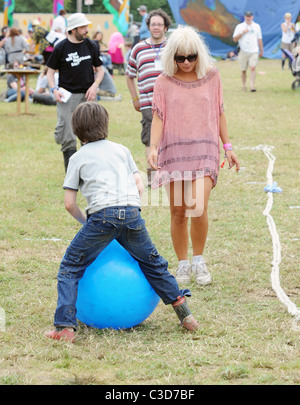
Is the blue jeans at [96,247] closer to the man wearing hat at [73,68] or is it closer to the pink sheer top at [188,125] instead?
the pink sheer top at [188,125]

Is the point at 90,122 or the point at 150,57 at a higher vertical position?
the point at 90,122

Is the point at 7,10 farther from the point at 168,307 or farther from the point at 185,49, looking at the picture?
the point at 168,307

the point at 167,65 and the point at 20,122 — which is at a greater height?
the point at 167,65

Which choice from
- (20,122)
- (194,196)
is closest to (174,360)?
(194,196)

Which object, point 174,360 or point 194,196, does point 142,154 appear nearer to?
point 194,196

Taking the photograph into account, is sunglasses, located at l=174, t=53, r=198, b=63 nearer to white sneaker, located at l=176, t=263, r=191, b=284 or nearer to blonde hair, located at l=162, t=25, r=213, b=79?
blonde hair, located at l=162, t=25, r=213, b=79

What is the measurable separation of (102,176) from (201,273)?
152 centimetres

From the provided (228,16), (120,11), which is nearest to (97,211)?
(120,11)

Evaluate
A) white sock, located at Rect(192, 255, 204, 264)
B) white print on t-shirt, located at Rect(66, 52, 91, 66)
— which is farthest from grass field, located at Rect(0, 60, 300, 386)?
white print on t-shirt, located at Rect(66, 52, 91, 66)

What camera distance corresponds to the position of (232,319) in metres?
4.43

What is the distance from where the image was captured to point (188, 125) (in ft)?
16.3

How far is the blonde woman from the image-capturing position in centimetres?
482

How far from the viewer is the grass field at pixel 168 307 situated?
3.61 meters
